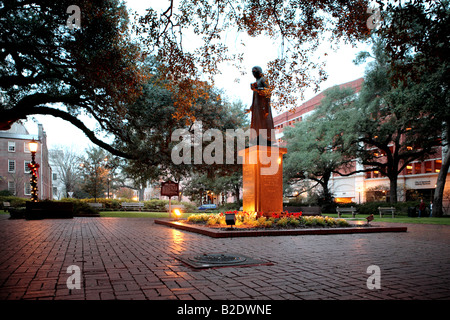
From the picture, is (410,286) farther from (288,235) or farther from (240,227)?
(240,227)

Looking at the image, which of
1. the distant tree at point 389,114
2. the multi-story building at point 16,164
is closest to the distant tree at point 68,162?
the multi-story building at point 16,164

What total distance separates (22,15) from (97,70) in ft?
17.3

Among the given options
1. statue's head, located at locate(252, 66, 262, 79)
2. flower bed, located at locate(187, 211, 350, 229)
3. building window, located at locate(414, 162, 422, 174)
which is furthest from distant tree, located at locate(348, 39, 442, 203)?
flower bed, located at locate(187, 211, 350, 229)

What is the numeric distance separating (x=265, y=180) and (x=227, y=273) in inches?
337

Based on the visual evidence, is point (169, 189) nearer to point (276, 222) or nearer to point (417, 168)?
point (276, 222)

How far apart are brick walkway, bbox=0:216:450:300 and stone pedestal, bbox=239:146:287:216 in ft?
17.4

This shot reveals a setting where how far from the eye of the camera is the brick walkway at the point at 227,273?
4.03m

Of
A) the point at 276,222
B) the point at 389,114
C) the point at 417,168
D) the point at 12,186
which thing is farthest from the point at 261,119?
the point at 12,186

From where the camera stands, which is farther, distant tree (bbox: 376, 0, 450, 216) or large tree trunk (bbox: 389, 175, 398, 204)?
large tree trunk (bbox: 389, 175, 398, 204)

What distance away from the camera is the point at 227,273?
5152mm

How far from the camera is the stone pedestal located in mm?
13500

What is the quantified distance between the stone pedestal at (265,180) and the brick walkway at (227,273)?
209 inches

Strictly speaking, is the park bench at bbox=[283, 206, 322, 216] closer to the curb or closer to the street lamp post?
the curb
